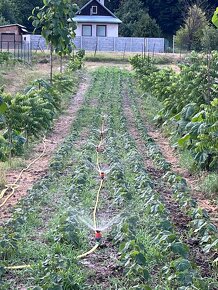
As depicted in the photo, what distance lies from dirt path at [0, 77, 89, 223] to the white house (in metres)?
36.7

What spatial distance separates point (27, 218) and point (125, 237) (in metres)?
1.49

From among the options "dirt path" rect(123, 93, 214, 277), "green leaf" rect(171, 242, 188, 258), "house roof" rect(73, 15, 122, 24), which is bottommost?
"dirt path" rect(123, 93, 214, 277)

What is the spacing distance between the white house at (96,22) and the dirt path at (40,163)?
36725 millimetres

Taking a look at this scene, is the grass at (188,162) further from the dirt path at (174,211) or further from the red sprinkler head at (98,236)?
the red sprinkler head at (98,236)

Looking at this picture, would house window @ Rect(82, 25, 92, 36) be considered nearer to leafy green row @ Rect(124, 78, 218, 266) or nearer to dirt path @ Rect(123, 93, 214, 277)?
dirt path @ Rect(123, 93, 214, 277)

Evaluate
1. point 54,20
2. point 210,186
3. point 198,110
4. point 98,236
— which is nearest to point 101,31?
point 54,20

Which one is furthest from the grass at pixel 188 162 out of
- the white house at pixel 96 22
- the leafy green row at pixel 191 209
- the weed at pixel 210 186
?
the white house at pixel 96 22

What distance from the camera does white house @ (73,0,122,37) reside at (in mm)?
55062

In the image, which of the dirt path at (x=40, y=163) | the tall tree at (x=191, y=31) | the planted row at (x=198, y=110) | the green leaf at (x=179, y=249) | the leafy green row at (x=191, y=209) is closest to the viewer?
the green leaf at (x=179, y=249)

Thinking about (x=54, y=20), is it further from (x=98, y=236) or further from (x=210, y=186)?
(x=98, y=236)

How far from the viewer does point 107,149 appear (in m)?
11.6

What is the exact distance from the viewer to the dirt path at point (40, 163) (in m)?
8.30

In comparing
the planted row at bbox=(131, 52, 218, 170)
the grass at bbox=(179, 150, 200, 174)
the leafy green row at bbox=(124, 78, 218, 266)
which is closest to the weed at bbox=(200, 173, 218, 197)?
the planted row at bbox=(131, 52, 218, 170)

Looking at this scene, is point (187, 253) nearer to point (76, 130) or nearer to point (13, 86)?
point (76, 130)
